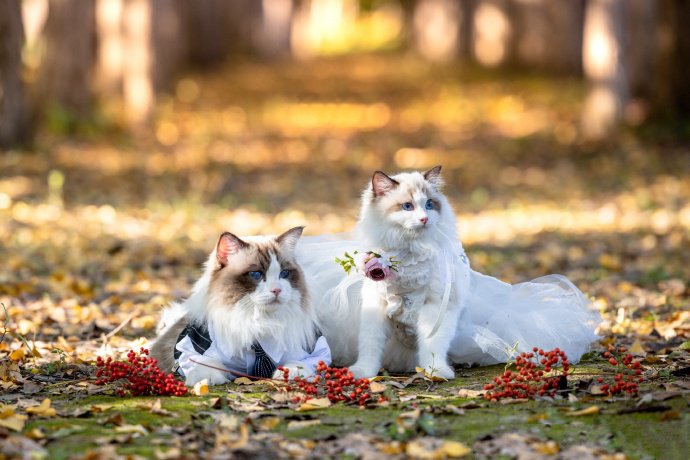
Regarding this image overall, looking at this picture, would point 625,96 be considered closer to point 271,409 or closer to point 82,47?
point 82,47

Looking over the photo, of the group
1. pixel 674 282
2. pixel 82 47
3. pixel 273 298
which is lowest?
pixel 674 282

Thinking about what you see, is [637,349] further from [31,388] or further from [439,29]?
[439,29]

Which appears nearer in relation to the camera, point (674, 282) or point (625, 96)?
point (674, 282)

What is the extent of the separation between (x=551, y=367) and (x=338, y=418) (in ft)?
4.51

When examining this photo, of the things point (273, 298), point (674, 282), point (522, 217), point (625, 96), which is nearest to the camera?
point (273, 298)

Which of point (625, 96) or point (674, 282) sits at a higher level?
point (625, 96)

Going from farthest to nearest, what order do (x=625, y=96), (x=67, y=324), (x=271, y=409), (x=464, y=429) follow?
(x=625, y=96), (x=67, y=324), (x=271, y=409), (x=464, y=429)

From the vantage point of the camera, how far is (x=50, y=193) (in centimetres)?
1259

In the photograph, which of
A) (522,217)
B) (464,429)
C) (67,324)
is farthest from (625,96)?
(464,429)

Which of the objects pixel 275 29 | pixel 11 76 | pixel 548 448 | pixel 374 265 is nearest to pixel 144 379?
pixel 374 265

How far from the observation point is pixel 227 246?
17.3 ft

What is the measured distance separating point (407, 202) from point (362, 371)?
954 millimetres

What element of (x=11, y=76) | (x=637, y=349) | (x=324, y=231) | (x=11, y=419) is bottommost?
(x=637, y=349)

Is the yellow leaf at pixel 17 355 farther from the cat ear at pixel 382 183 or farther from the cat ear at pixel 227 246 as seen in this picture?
the cat ear at pixel 382 183
